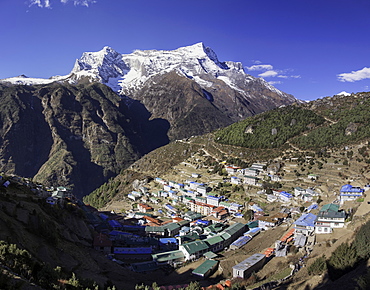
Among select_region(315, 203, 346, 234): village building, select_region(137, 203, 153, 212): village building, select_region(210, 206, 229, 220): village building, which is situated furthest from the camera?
select_region(137, 203, 153, 212): village building

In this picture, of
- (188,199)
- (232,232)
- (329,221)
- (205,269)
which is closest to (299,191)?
(329,221)

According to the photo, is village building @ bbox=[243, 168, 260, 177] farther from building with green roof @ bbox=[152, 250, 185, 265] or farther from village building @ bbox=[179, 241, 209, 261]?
building with green roof @ bbox=[152, 250, 185, 265]

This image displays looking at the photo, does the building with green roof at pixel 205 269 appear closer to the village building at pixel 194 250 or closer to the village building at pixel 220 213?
the village building at pixel 194 250

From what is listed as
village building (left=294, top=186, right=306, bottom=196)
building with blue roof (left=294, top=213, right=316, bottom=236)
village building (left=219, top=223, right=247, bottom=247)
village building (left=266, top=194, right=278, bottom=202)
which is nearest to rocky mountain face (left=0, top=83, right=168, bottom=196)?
village building (left=266, top=194, right=278, bottom=202)

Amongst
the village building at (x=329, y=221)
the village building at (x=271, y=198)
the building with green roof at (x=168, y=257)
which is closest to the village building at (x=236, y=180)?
the village building at (x=271, y=198)

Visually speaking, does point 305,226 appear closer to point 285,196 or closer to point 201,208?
point 285,196

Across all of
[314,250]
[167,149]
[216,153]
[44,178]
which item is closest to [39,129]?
[44,178]
